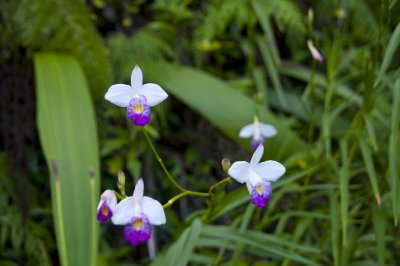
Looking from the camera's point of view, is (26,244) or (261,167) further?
(26,244)

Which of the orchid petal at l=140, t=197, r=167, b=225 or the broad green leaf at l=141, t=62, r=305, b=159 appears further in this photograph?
the broad green leaf at l=141, t=62, r=305, b=159

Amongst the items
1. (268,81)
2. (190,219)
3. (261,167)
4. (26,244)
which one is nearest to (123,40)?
(268,81)

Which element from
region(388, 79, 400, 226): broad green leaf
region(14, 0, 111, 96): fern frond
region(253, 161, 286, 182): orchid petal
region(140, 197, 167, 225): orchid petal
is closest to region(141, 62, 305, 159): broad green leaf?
region(14, 0, 111, 96): fern frond

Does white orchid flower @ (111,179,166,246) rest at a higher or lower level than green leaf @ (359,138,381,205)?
lower

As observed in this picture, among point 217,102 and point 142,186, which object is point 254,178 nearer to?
point 142,186

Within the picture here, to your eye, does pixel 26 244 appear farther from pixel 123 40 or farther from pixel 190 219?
pixel 123 40

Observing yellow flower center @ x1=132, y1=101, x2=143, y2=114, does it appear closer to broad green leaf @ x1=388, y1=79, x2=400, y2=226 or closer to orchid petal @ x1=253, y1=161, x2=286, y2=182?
orchid petal @ x1=253, y1=161, x2=286, y2=182
